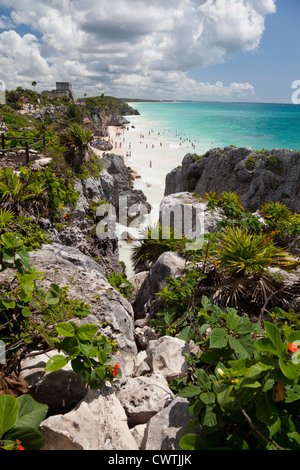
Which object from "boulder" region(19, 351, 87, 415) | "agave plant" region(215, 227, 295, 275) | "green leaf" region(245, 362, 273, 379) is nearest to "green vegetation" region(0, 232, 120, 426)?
"boulder" region(19, 351, 87, 415)

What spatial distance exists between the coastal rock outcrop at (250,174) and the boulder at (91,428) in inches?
600

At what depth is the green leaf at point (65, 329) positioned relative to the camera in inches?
75.1

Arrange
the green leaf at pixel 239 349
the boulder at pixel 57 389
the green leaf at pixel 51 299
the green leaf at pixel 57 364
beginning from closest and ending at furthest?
1. the green leaf at pixel 239 349
2. the green leaf at pixel 57 364
3. the boulder at pixel 57 389
4. the green leaf at pixel 51 299

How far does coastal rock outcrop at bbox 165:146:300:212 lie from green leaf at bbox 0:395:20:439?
15939 millimetres

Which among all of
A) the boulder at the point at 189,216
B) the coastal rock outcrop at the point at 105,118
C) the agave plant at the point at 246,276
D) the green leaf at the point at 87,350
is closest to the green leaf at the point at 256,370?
the green leaf at the point at 87,350

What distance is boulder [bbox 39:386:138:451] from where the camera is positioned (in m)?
1.78

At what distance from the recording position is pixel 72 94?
310 feet

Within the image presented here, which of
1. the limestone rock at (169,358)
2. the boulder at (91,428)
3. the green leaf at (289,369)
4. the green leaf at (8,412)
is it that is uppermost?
the green leaf at (289,369)

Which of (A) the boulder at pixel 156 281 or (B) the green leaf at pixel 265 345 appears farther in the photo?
(A) the boulder at pixel 156 281

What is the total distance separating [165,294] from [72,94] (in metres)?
109

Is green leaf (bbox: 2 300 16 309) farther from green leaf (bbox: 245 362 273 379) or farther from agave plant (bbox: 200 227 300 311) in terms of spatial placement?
agave plant (bbox: 200 227 300 311)

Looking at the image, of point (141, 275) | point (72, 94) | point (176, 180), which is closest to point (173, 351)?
point (141, 275)

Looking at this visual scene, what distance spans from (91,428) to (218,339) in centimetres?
119

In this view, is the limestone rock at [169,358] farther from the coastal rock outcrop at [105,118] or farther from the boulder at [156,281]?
the coastal rock outcrop at [105,118]
